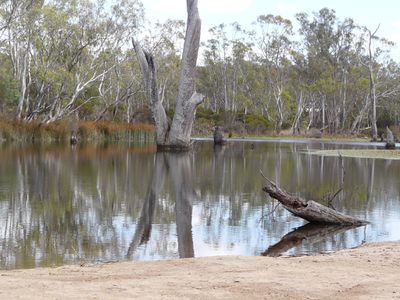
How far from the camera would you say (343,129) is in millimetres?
58281

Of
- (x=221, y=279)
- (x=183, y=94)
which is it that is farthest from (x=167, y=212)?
(x=183, y=94)

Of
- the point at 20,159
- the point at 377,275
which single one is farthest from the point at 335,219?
the point at 20,159

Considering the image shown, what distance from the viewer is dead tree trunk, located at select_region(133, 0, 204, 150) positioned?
27.8 m

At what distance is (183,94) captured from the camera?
1107 inches

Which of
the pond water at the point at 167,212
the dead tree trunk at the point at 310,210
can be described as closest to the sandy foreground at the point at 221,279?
the pond water at the point at 167,212

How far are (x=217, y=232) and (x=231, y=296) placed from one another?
4032 mm

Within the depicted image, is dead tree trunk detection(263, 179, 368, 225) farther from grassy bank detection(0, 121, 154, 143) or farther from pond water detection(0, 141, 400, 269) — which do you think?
grassy bank detection(0, 121, 154, 143)

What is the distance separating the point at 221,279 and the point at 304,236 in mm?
3456


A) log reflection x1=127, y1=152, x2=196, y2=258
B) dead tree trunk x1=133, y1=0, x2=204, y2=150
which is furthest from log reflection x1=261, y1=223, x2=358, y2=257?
dead tree trunk x1=133, y1=0, x2=204, y2=150

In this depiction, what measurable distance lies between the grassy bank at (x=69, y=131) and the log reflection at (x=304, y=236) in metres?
25.1

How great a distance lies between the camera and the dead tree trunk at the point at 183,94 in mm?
27828

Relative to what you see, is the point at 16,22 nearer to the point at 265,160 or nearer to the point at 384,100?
the point at 265,160

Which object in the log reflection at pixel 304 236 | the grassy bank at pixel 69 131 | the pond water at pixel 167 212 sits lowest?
the log reflection at pixel 304 236

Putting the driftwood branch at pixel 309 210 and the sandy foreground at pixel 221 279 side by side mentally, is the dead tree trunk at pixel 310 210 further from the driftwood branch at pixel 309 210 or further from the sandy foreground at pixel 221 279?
→ the sandy foreground at pixel 221 279
